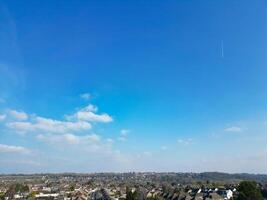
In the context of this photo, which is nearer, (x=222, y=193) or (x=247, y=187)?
(x=247, y=187)

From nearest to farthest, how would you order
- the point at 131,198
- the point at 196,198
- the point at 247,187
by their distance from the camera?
1. the point at 247,187
2. the point at 131,198
3. the point at 196,198

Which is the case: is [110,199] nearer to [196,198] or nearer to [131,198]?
[196,198]

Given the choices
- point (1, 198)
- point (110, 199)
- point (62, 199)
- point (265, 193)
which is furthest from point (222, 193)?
point (1, 198)

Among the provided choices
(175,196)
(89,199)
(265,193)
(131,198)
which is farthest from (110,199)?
(265,193)

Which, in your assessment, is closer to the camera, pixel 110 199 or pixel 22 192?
pixel 110 199

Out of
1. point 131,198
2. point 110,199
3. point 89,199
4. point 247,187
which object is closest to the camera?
point 247,187

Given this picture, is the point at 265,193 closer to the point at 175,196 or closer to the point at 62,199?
the point at 175,196

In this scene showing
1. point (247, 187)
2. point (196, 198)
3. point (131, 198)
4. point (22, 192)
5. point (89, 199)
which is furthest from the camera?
point (22, 192)

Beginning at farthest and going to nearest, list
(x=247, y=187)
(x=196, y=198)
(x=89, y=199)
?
(x=89, y=199), (x=196, y=198), (x=247, y=187)
